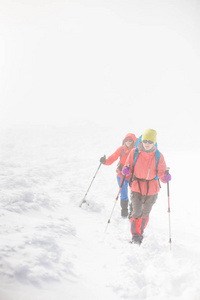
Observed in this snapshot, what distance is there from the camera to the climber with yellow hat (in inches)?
163

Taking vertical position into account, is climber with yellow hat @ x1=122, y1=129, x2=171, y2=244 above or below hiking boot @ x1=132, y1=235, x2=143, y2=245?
above

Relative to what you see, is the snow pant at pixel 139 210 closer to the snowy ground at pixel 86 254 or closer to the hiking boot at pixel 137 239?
the hiking boot at pixel 137 239

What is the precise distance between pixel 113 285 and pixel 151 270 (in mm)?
834

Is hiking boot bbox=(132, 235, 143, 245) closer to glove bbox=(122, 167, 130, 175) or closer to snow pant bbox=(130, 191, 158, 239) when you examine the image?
snow pant bbox=(130, 191, 158, 239)

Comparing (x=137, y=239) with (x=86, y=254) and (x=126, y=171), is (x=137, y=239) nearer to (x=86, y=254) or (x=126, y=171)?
(x=86, y=254)

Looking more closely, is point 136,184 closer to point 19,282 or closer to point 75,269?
Answer: point 75,269

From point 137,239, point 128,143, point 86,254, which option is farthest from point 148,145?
point 86,254

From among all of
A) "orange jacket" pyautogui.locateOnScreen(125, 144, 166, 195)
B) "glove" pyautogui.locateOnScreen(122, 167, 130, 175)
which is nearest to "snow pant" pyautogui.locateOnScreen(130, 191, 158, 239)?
"orange jacket" pyautogui.locateOnScreen(125, 144, 166, 195)

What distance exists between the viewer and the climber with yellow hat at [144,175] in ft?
13.6

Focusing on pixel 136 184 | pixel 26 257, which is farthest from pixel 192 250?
pixel 26 257

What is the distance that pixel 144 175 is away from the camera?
165 inches

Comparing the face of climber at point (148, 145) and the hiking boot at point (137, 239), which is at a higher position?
the face of climber at point (148, 145)

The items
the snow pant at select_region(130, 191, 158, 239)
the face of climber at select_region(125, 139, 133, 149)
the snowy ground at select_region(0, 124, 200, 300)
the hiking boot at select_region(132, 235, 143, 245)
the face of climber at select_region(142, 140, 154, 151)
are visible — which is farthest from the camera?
the face of climber at select_region(125, 139, 133, 149)

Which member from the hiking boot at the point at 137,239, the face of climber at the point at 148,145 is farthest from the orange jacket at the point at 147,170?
the hiking boot at the point at 137,239
